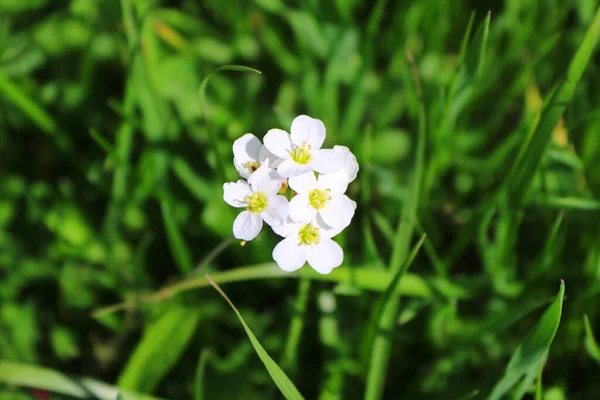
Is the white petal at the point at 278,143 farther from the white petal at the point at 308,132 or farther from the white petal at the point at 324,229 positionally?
the white petal at the point at 324,229

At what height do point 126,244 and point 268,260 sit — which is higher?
point 126,244

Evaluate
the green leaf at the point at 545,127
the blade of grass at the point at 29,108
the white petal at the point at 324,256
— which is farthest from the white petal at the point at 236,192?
the blade of grass at the point at 29,108

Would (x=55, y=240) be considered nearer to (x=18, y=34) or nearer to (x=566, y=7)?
(x=18, y=34)

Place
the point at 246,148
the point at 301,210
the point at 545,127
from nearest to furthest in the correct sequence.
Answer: the point at 301,210 → the point at 246,148 → the point at 545,127

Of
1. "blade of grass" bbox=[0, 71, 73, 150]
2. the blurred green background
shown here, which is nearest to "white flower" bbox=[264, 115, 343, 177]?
the blurred green background

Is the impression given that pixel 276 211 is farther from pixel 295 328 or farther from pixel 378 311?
pixel 295 328

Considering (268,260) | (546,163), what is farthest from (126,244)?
(546,163)

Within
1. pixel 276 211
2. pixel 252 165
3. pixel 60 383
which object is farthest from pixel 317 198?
pixel 60 383
